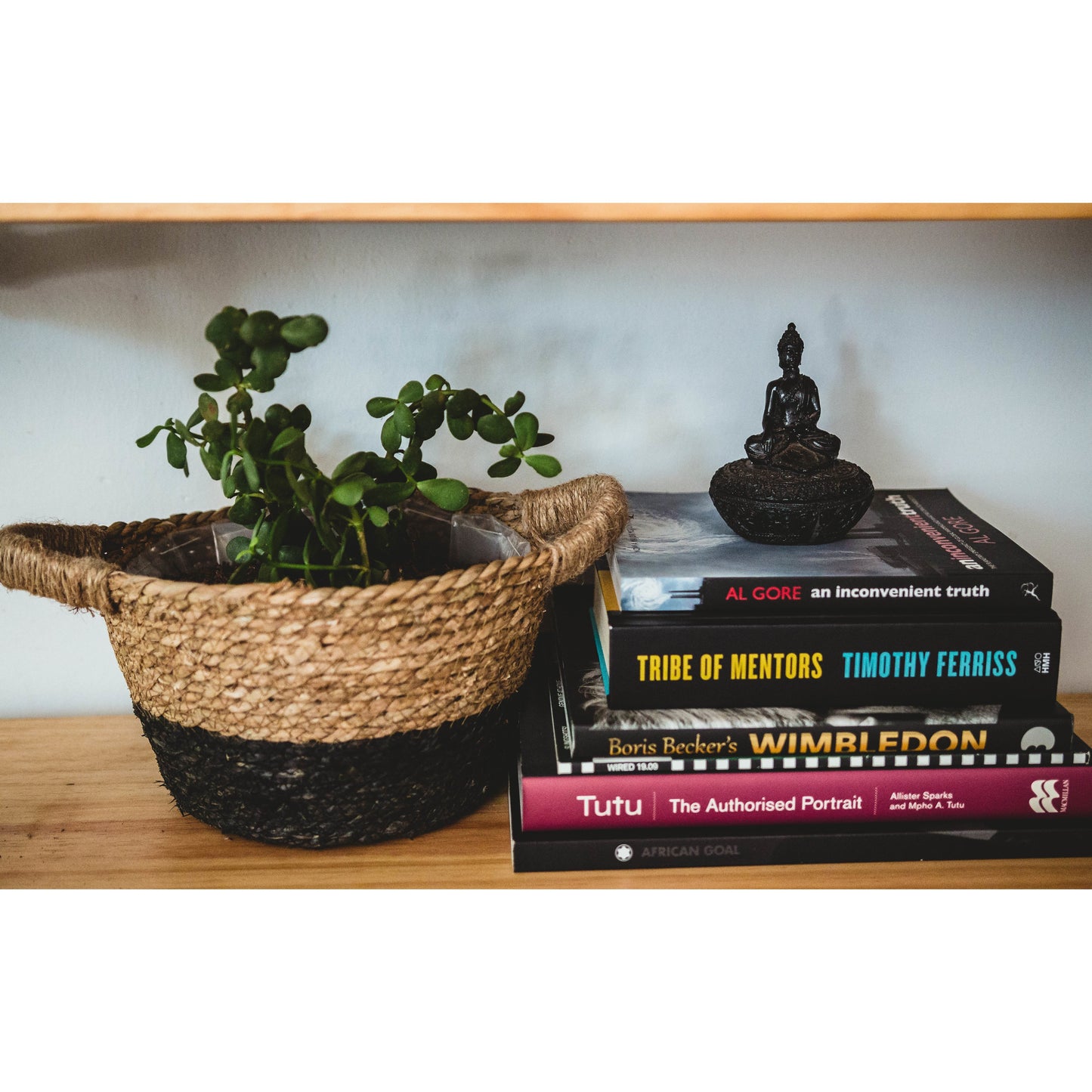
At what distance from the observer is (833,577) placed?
798 mm

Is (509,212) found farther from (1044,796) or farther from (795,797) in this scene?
(1044,796)

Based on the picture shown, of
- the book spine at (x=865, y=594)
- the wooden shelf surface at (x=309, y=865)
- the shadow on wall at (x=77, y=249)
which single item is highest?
the shadow on wall at (x=77, y=249)

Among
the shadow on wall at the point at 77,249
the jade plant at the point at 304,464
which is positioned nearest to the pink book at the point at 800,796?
the jade plant at the point at 304,464

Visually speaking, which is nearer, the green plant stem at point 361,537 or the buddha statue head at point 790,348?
the green plant stem at point 361,537

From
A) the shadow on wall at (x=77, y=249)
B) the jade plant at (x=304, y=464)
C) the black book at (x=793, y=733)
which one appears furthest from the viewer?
the shadow on wall at (x=77, y=249)

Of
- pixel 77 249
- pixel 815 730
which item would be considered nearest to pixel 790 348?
pixel 815 730

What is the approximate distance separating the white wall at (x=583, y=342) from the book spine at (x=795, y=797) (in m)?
0.36

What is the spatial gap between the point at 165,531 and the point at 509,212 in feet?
1.41

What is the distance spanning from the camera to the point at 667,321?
3.30ft

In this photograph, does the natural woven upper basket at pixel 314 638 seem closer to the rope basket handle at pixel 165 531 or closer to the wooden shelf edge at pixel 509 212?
the rope basket handle at pixel 165 531

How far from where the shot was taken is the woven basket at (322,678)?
71cm

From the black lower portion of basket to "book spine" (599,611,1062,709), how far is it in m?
0.12

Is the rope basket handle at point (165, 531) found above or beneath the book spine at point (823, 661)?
above
